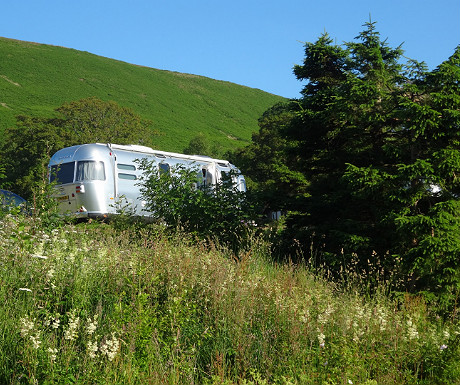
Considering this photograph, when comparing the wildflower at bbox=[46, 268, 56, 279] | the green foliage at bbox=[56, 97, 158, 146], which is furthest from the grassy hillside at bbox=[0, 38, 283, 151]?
the wildflower at bbox=[46, 268, 56, 279]

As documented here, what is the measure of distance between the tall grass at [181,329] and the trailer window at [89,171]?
40.7 feet

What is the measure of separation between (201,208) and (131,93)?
99.3m

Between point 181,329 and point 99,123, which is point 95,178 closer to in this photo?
point 181,329

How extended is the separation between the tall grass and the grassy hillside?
7093 centimetres

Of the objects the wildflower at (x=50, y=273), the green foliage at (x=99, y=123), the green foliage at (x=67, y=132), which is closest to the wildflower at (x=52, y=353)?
the wildflower at (x=50, y=273)

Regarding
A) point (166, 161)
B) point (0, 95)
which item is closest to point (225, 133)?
point (0, 95)

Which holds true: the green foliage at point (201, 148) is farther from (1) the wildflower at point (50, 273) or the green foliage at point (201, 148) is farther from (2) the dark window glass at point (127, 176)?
(1) the wildflower at point (50, 273)

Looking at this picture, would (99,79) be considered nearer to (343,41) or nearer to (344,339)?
(343,41)

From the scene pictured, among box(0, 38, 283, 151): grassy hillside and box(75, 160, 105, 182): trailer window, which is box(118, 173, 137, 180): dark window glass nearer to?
box(75, 160, 105, 182): trailer window

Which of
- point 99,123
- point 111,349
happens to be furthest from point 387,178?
point 99,123

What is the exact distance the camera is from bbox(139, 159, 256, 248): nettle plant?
9.75 m

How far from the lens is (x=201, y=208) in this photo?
1001cm

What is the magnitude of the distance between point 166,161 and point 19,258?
15.8 meters

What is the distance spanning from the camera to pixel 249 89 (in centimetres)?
13975
